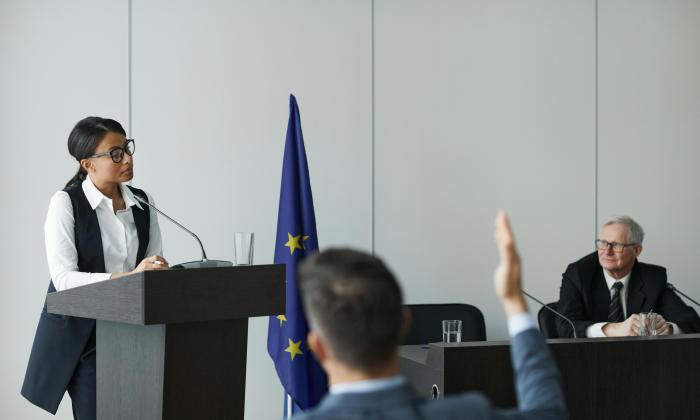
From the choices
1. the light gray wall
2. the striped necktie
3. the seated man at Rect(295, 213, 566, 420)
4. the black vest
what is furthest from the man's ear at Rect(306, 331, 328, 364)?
the light gray wall

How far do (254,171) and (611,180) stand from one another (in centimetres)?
242

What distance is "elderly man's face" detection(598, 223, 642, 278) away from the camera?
4.60 m

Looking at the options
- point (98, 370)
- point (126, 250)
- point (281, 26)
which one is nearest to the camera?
point (98, 370)

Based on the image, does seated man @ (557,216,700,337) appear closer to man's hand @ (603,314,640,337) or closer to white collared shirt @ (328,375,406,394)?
man's hand @ (603,314,640,337)

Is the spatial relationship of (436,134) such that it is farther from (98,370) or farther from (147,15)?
(98,370)

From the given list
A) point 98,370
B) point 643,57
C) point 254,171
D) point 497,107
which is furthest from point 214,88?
point 643,57

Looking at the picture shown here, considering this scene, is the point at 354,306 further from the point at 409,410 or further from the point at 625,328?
the point at 625,328

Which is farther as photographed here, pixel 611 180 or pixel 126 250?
pixel 611 180

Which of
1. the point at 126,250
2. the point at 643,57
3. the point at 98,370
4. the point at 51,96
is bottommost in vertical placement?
the point at 98,370

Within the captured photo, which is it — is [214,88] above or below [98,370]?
above

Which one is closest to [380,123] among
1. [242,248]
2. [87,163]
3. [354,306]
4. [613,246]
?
[613,246]

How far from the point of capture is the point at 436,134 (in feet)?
18.5

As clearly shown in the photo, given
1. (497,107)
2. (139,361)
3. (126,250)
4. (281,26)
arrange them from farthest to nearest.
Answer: (497,107) < (281,26) < (126,250) < (139,361)

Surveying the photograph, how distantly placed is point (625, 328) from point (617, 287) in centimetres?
67
